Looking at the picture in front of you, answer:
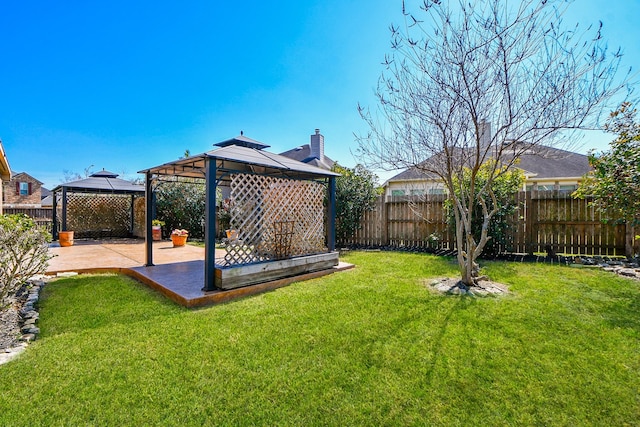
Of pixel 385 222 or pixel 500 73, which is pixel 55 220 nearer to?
pixel 385 222

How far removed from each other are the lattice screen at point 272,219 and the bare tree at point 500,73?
2.52 metres

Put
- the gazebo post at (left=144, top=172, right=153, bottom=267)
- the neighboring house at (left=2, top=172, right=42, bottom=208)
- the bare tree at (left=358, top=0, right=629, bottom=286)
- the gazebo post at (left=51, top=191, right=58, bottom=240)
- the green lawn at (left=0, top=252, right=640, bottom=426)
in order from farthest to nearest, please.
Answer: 1. the neighboring house at (left=2, top=172, right=42, bottom=208)
2. the gazebo post at (left=51, top=191, right=58, bottom=240)
3. the gazebo post at (left=144, top=172, right=153, bottom=267)
4. the bare tree at (left=358, top=0, right=629, bottom=286)
5. the green lawn at (left=0, top=252, right=640, bottom=426)

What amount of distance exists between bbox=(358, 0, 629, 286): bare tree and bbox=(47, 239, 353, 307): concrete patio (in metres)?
3.47

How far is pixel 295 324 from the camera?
10.8ft

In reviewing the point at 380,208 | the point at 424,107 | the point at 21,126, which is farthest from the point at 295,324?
the point at 21,126

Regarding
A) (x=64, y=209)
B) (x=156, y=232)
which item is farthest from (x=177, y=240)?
(x=64, y=209)

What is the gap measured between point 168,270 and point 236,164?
252 cm

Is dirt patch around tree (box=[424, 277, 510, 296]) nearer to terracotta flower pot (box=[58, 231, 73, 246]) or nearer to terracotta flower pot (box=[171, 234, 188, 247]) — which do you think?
terracotta flower pot (box=[171, 234, 188, 247])

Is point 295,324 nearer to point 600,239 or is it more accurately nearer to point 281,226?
point 281,226

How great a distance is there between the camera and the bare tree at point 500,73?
383 centimetres

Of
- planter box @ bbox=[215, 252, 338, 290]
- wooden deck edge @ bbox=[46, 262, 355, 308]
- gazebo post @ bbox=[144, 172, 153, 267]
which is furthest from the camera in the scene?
gazebo post @ bbox=[144, 172, 153, 267]

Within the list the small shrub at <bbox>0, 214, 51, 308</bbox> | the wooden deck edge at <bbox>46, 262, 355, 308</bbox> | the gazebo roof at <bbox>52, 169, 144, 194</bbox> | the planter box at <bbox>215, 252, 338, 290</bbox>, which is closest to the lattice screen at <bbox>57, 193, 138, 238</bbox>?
the gazebo roof at <bbox>52, 169, 144, 194</bbox>

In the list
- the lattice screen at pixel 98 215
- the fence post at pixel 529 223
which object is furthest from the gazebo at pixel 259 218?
the lattice screen at pixel 98 215

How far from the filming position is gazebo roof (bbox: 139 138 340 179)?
4523 mm
